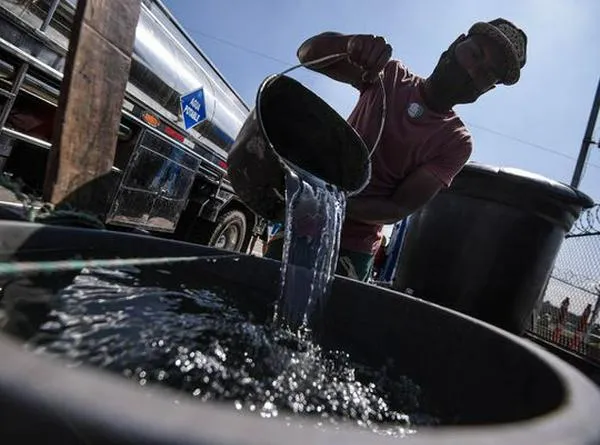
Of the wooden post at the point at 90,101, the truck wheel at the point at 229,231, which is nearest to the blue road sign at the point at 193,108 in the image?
the truck wheel at the point at 229,231

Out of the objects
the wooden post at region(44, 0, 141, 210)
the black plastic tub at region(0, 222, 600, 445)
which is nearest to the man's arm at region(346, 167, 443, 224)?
the black plastic tub at region(0, 222, 600, 445)

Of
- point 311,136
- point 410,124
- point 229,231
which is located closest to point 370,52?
point 311,136

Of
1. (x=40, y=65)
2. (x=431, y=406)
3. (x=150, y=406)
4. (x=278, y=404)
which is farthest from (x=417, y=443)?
(x=40, y=65)

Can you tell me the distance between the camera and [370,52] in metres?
1.80

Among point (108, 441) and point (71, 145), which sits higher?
point (71, 145)

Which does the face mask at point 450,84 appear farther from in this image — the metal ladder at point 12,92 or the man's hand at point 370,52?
the metal ladder at point 12,92

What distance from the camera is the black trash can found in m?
3.14

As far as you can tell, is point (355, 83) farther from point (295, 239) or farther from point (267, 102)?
point (295, 239)

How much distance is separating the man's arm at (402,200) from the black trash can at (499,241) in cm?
107

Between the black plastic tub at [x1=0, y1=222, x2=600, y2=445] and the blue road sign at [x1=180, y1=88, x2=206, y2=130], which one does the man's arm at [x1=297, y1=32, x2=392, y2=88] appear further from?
the blue road sign at [x1=180, y1=88, x2=206, y2=130]

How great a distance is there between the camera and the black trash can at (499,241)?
10.3 ft

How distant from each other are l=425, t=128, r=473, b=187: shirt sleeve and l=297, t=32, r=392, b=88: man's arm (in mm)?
598

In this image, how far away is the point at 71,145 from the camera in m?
1.83

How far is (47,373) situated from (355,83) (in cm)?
246
